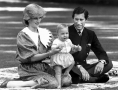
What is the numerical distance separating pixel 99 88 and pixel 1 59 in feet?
11.8

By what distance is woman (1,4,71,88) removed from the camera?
7488 mm

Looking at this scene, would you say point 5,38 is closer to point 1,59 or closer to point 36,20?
point 1,59

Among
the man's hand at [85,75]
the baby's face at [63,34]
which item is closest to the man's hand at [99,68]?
the man's hand at [85,75]

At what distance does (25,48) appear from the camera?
7.54 meters

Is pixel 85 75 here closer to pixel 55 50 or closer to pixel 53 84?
pixel 53 84

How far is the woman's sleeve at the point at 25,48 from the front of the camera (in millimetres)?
7516

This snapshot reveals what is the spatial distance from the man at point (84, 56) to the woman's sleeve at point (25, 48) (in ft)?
2.62

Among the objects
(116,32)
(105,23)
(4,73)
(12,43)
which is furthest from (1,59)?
(105,23)

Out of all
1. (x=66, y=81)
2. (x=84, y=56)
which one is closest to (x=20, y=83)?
(x=66, y=81)

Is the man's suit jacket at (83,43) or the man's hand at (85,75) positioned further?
the man's suit jacket at (83,43)

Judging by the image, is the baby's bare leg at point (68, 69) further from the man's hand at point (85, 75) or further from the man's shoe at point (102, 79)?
the man's shoe at point (102, 79)

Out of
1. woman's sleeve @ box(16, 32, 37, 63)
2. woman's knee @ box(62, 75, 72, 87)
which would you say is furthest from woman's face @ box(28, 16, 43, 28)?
woman's knee @ box(62, 75, 72, 87)

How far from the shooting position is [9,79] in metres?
8.12

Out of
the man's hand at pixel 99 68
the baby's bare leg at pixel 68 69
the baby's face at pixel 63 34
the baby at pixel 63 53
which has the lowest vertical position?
the man's hand at pixel 99 68
